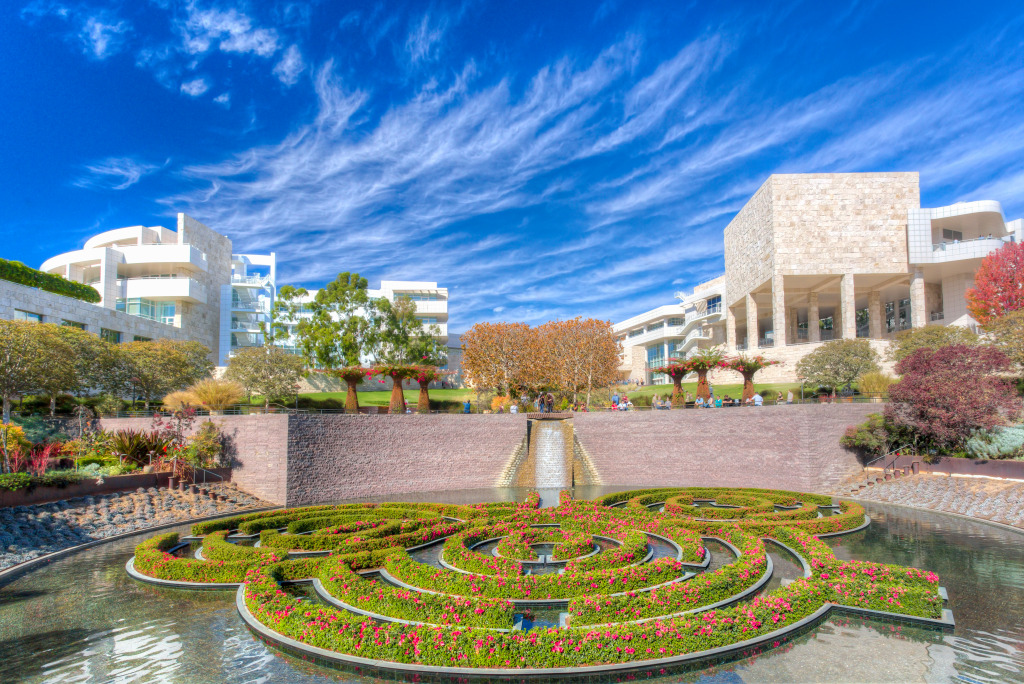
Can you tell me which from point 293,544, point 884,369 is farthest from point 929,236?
point 293,544

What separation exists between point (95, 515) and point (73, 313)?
28070 millimetres

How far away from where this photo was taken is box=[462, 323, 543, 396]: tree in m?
43.0

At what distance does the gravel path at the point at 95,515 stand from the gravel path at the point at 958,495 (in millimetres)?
25553

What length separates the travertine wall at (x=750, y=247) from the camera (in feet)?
153

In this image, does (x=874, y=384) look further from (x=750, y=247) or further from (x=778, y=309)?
(x=750, y=247)

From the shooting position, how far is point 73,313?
3900 cm

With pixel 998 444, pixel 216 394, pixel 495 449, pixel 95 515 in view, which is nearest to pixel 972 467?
pixel 998 444

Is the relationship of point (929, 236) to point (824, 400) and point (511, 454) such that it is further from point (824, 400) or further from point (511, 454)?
point (511, 454)

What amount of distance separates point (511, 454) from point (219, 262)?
46040 millimetres

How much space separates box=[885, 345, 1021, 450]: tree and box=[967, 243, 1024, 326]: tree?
22.0 metres

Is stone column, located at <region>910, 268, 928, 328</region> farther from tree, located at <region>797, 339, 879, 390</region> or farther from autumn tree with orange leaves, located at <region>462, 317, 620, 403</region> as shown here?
autumn tree with orange leaves, located at <region>462, 317, 620, 403</region>

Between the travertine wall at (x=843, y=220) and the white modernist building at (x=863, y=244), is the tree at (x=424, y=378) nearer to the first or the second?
the white modernist building at (x=863, y=244)

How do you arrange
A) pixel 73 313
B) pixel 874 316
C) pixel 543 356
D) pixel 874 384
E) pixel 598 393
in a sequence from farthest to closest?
1. pixel 874 316
2. pixel 598 393
3. pixel 543 356
4. pixel 73 313
5. pixel 874 384

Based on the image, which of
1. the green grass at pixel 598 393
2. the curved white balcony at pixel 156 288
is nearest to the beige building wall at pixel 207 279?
the curved white balcony at pixel 156 288
